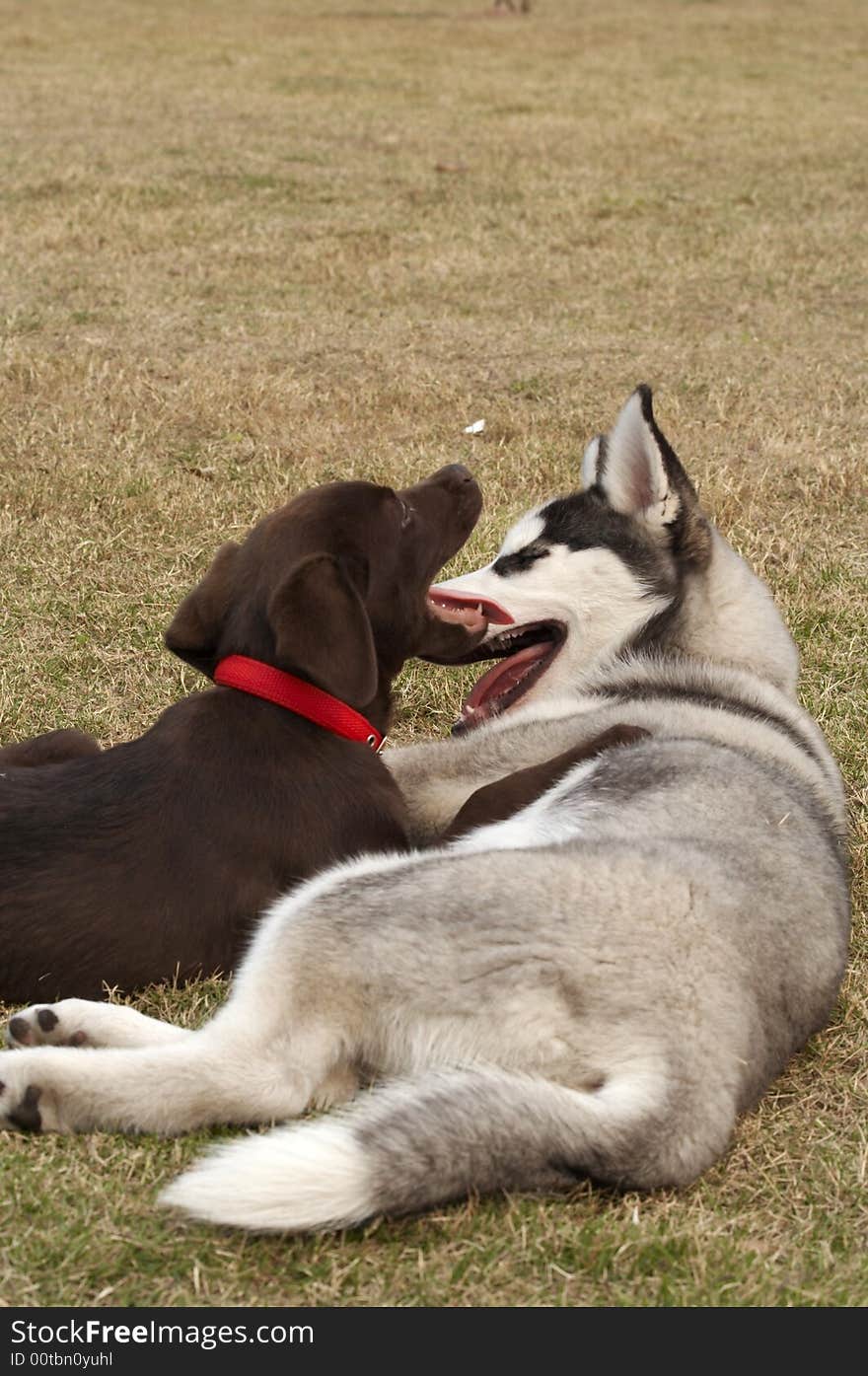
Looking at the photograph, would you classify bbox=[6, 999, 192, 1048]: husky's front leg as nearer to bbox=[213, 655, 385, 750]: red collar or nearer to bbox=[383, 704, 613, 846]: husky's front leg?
bbox=[213, 655, 385, 750]: red collar

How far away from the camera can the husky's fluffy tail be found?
2.40 meters

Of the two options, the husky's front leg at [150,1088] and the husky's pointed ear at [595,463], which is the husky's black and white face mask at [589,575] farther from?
the husky's front leg at [150,1088]

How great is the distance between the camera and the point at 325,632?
11.1ft

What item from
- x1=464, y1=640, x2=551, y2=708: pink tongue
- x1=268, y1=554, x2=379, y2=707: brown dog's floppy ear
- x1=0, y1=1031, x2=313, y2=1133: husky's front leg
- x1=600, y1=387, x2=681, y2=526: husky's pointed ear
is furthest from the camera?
x1=464, y1=640, x2=551, y2=708: pink tongue

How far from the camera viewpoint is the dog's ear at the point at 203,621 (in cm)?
387

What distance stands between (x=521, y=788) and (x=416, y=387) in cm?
440

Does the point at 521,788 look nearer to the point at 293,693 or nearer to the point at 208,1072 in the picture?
the point at 293,693

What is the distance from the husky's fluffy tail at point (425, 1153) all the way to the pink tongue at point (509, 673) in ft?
6.65

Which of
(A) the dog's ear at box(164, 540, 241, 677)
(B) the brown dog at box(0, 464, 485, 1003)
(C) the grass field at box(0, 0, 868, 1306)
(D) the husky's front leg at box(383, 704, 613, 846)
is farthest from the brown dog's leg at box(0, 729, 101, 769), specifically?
(D) the husky's front leg at box(383, 704, 613, 846)

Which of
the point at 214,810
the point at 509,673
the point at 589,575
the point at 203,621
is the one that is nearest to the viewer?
the point at 214,810

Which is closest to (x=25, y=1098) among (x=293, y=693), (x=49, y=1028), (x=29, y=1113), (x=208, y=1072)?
(x=29, y=1113)

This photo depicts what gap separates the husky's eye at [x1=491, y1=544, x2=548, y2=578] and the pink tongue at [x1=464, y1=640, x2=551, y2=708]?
0.23 meters

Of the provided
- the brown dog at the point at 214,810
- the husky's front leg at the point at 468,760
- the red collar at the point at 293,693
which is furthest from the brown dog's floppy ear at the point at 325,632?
the husky's front leg at the point at 468,760
